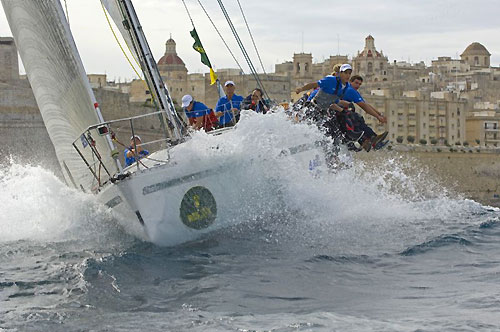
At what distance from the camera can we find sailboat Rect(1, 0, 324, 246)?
31.9 feet

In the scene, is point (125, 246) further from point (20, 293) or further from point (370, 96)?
point (370, 96)

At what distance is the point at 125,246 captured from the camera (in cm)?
975

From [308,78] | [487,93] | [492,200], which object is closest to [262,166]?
[492,200]

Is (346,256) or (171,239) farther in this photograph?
(171,239)

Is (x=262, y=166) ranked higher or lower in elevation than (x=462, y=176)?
higher

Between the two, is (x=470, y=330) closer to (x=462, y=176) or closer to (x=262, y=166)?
(x=262, y=166)

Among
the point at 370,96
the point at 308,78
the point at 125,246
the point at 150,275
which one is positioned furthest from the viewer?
the point at 308,78

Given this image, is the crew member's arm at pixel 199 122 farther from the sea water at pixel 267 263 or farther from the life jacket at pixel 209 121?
the sea water at pixel 267 263

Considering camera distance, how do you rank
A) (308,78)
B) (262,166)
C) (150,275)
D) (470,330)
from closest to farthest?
(470,330), (150,275), (262,166), (308,78)

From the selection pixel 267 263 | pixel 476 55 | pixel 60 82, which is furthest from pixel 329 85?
pixel 476 55

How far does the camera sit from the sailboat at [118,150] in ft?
31.9

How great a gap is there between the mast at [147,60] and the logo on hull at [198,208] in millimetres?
828

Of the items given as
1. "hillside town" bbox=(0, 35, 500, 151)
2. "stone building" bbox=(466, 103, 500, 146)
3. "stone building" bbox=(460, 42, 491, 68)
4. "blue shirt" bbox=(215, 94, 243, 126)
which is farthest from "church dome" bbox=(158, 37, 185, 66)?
"blue shirt" bbox=(215, 94, 243, 126)

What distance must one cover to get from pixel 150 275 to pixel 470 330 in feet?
9.41
